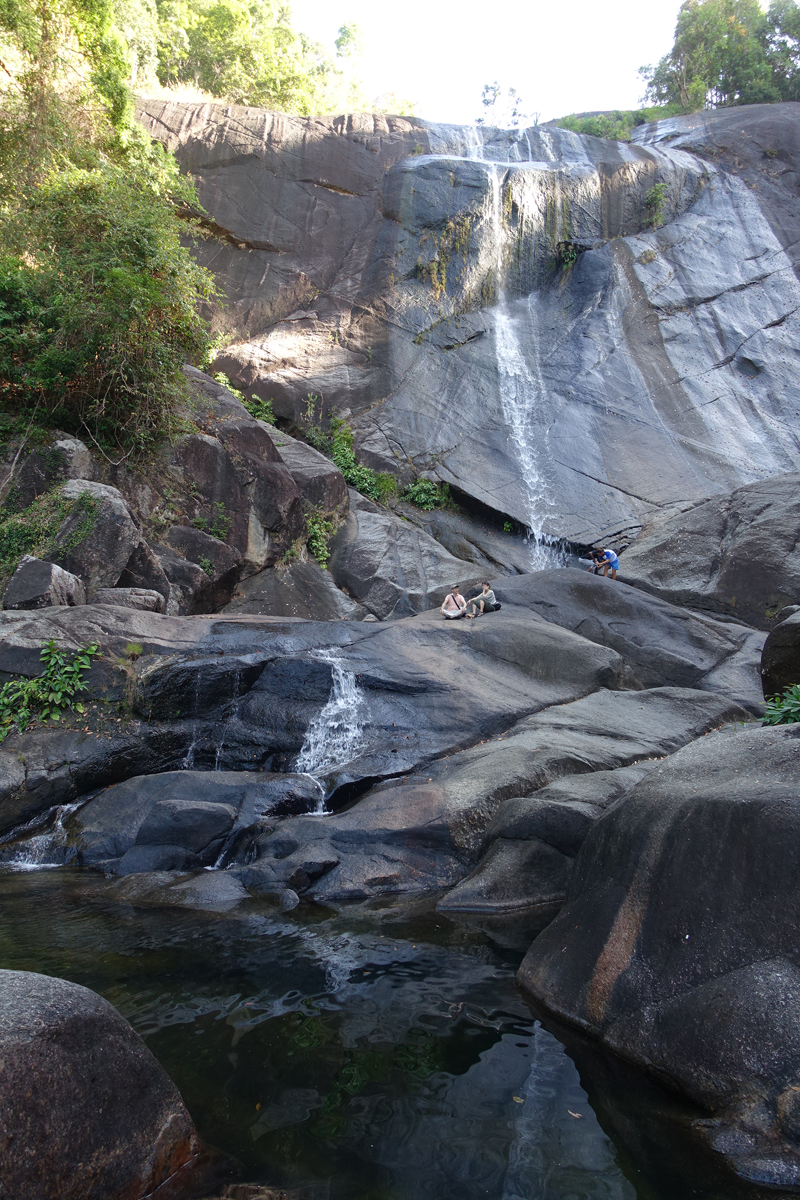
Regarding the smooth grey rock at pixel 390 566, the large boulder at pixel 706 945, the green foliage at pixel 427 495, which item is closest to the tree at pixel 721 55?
the green foliage at pixel 427 495

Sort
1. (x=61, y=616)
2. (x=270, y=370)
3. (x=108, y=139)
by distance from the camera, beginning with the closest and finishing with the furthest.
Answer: (x=61, y=616)
(x=108, y=139)
(x=270, y=370)

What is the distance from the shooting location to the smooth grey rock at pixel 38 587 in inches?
442

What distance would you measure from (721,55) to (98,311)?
35.0 meters

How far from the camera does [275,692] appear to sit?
11.1 m

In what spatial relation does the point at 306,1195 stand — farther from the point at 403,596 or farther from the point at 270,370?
the point at 270,370

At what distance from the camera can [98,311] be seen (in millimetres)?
14688

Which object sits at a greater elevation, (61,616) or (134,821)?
(61,616)

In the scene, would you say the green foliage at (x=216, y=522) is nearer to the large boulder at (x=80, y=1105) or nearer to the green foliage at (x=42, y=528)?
the green foliage at (x=42, y=528)

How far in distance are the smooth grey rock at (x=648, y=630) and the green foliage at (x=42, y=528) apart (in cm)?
854

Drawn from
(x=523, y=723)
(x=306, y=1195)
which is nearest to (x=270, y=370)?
(x=523, y=723)

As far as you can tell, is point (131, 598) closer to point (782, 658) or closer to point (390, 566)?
point (390, 566)

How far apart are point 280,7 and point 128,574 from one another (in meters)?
42.1

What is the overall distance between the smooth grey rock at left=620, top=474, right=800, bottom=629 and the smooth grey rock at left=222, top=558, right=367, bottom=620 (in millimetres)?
7280

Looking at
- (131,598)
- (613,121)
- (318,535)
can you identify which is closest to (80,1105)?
(131,598)
